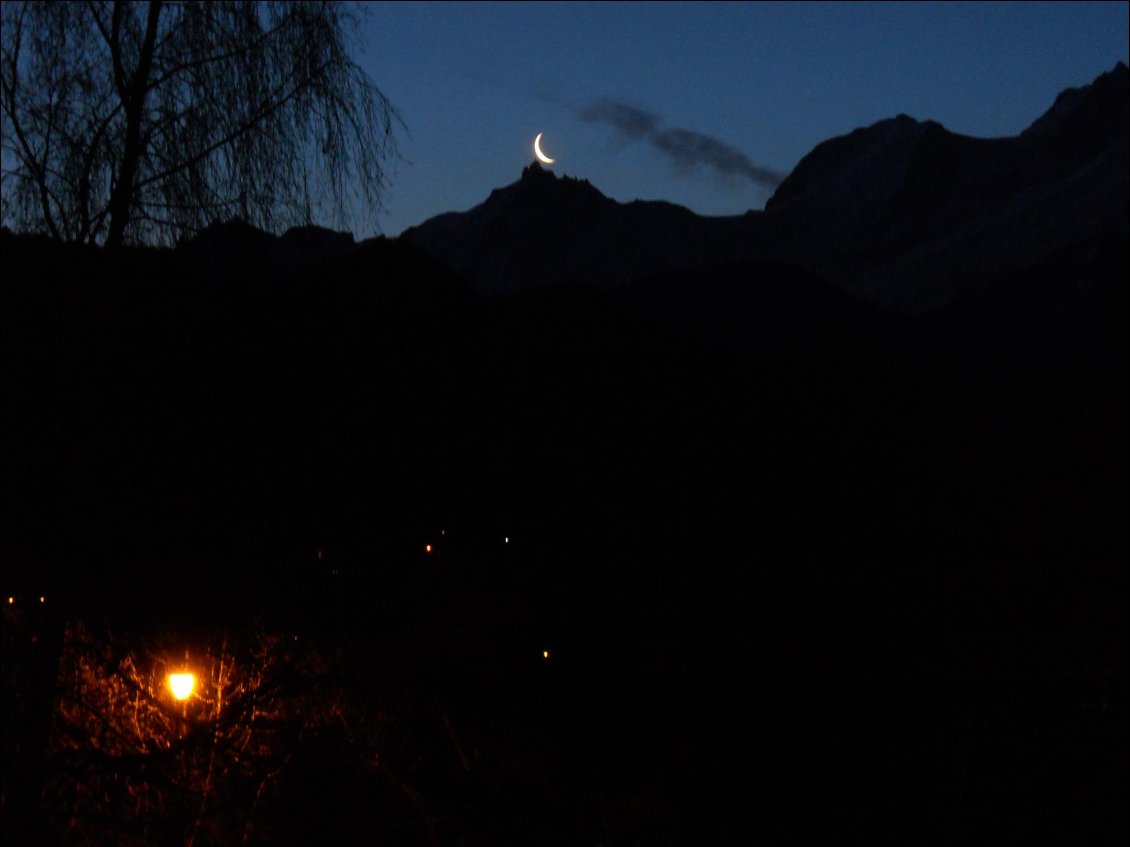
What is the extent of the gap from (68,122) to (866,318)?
1745 cm

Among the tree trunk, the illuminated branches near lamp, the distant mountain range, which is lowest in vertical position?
the illuminated branches near lamp

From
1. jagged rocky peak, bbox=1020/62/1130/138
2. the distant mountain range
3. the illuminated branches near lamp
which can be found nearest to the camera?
the illuminated branches near lamp

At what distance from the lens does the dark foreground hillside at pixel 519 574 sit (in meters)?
5.62

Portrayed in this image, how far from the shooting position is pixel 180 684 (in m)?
7.58

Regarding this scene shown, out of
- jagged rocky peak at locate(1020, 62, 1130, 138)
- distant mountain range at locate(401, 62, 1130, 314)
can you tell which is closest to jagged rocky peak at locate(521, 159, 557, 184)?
distant mountain range at locate(401, 62, 1130, 314)

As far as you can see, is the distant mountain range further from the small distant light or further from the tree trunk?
the tree trunk

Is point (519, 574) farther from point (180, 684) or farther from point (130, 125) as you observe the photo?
point (130, 125)

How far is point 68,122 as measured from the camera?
532 cm

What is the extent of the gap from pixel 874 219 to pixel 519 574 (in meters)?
31.4

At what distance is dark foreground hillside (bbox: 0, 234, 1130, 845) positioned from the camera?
562 cm

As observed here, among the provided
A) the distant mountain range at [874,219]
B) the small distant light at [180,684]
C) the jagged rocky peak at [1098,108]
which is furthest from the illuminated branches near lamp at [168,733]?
the jagged rocky peak at [1098,108]

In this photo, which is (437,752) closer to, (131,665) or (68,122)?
(131,665)

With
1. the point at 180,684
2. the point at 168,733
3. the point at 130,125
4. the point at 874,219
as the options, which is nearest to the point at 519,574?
the point at 168,733

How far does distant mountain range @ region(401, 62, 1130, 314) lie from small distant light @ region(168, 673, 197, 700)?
85.0ft
